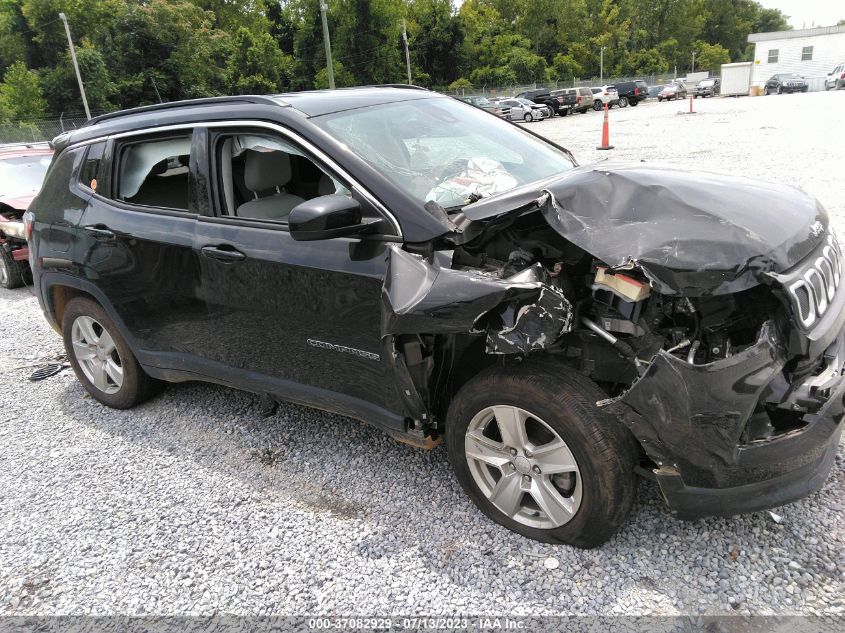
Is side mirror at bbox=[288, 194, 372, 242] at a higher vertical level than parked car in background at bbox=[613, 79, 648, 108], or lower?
higher

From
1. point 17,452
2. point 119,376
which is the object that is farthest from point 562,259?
point 17,452

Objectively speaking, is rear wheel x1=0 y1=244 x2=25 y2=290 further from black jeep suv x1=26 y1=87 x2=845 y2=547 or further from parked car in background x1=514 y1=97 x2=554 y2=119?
parked car in background x1=514 y1=97 x2=554 y2=119

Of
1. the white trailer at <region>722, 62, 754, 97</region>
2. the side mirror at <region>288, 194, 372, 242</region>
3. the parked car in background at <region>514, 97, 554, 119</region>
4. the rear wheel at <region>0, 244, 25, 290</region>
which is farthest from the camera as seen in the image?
the white trailer at <region>722, 62, 754, 97</region>

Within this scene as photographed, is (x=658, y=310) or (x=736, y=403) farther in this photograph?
(x=658, y=310)

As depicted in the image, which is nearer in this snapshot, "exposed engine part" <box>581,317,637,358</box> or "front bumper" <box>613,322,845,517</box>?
"front bumper" <box>613,322,845,517</box>

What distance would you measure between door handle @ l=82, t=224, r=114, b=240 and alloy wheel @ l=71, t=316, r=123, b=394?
61 centimetres

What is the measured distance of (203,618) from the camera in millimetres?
2496

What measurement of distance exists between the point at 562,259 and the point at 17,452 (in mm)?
3583

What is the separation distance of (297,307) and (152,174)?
156 centimetres

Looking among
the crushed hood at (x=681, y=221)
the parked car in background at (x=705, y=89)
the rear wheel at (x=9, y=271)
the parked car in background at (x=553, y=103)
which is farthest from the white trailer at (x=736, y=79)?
the crushed hood at (x=681, y=221)

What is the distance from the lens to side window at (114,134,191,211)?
12.1 ft

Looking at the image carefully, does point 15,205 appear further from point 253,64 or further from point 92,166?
point 253,64

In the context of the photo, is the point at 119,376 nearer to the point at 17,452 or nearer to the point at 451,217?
the point at 17,452

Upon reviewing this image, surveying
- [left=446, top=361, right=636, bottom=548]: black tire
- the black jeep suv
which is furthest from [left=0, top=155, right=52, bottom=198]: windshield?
[left=446, top=361, right=636, bottom=548]: black tire
